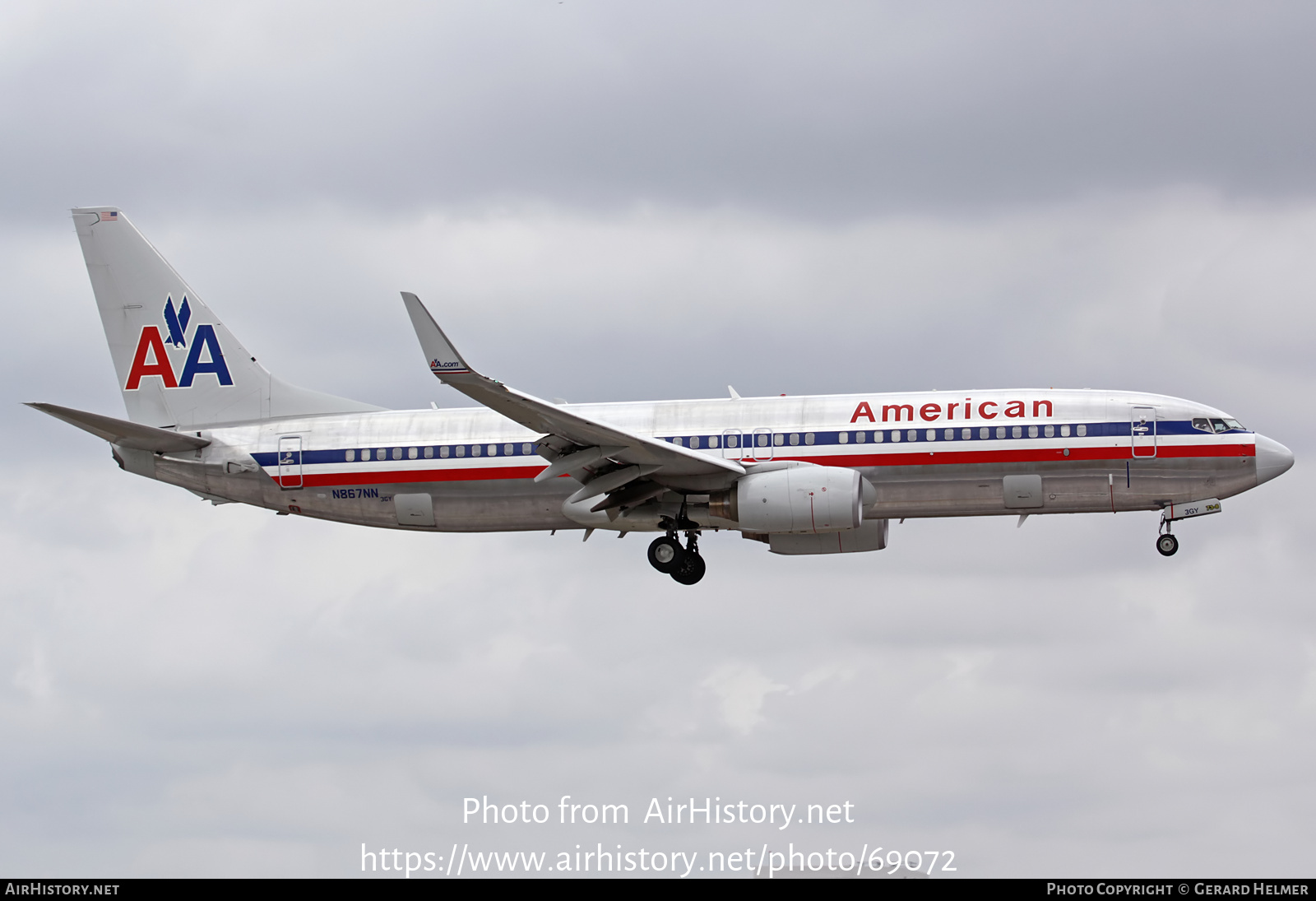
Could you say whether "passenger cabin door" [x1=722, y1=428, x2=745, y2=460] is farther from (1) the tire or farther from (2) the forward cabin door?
(2) the forward cabin door

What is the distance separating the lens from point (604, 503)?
159 feet

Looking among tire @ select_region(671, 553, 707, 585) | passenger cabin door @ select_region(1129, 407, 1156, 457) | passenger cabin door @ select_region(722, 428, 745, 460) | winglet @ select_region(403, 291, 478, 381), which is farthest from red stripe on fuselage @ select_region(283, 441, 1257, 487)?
winglet @ select_region(403, 291, 478, 381)

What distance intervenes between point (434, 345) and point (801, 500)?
11477 millimetres

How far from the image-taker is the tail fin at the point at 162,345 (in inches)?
2115

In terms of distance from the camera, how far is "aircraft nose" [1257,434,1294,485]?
47.4m

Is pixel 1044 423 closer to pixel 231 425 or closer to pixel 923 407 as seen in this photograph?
pixel 923 407

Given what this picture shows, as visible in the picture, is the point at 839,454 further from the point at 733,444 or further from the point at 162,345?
the point at 162,345

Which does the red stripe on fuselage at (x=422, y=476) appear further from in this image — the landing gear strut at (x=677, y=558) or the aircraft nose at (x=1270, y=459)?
the aircraft nose at (x=1270, y=459)

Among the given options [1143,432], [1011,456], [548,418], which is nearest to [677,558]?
[548,418]

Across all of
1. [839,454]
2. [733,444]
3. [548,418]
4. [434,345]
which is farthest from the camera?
[733,444]

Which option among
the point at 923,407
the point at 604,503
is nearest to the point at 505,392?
the point at 604,503

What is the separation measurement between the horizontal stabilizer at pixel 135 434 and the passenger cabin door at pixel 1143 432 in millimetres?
28626

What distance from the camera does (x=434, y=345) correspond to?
40438mm

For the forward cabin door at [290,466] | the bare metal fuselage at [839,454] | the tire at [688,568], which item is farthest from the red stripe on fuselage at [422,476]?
the tire at [688,568]
